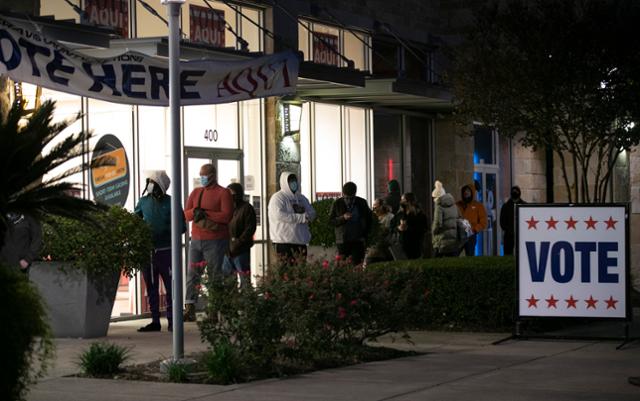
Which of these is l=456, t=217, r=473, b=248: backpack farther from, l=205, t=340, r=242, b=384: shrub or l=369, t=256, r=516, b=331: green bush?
l=205, t=340, r=242, b=384: shrub

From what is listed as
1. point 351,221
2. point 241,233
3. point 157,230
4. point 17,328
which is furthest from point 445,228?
point 17,328

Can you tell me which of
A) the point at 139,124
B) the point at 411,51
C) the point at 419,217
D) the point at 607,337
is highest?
the point at 411,51

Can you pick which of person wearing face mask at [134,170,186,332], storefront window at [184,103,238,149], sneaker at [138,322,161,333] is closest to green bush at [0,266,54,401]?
person wearing face mask at [134,170,186,332]

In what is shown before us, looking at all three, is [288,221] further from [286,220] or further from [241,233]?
[241,233]

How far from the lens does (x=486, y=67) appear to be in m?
19.1

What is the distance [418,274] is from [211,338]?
3235 mm

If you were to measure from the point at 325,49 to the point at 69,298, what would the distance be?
10.0m

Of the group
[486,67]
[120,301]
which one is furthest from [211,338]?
[486,67]

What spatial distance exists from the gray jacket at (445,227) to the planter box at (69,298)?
8.61 metres

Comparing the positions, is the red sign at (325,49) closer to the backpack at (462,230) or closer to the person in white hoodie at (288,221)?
the backpack at (462,230)

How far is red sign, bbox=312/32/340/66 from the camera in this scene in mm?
23205

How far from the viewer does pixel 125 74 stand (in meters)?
15.2

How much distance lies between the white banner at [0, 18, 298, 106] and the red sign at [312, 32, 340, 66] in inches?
261

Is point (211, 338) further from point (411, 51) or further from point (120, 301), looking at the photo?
point (411, 51)
